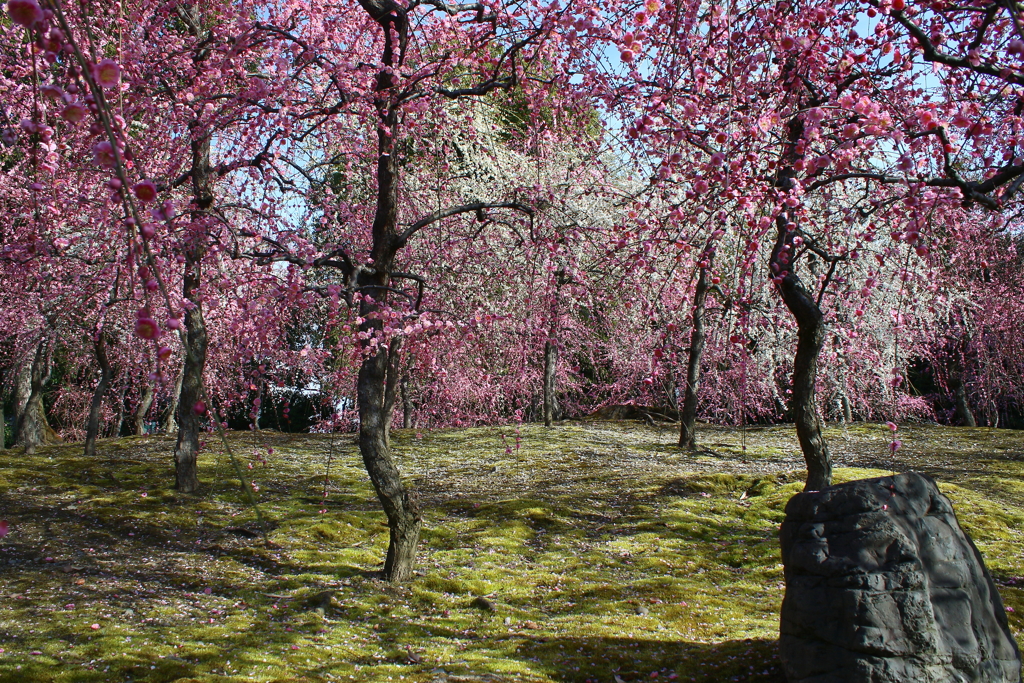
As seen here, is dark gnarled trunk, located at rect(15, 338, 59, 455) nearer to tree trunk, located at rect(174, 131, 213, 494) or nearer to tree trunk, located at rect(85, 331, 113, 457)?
tree trunk, located at rect(85, 331, 113, 457)

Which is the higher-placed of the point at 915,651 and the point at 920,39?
the point at 920,39

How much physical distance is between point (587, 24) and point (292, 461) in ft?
32.0

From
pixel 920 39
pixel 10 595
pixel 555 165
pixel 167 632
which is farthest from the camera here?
pixel 555 165

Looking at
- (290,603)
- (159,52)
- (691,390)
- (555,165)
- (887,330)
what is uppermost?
(555,165)

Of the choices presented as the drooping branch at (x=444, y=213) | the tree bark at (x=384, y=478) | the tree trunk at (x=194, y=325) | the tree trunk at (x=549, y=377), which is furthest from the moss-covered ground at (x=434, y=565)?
the drooping branch at (x=444, y=213)

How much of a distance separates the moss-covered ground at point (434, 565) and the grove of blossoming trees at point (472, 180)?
1.01m

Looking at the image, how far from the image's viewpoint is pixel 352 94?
659 cm

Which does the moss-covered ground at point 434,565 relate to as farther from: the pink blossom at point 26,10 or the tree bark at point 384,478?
the pink blossom at point 26,10

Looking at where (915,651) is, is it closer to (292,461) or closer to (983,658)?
(983,658)

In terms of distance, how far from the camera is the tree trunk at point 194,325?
766 cm

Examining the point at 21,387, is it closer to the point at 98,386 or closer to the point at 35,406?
the point at 35,406

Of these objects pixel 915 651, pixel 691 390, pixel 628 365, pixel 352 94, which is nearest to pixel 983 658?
pixel 915 651

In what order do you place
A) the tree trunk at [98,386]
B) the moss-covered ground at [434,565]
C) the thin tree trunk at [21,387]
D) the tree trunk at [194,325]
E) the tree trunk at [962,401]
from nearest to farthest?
the moss-covered ground at [434,565] → the tree trunk at [194,325] → the tree trunk at [98,386] → the thin tree trunk at [21,387] → the tree trunk at [962,401]

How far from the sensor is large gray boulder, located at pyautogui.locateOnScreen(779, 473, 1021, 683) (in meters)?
4.02
